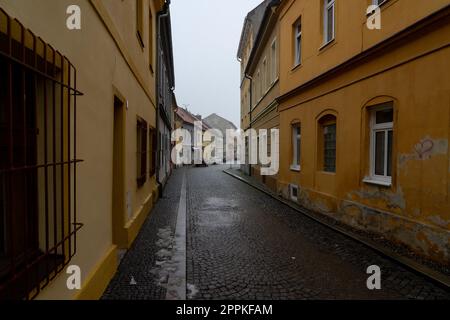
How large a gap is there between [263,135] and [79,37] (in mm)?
14115

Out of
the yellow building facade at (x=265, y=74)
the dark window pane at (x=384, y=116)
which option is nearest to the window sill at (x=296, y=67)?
the yellow building facade at (x=265, y=74)

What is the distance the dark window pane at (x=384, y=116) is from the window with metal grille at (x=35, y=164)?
5.66 meters

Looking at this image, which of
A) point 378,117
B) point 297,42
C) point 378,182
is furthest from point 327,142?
point 297,42

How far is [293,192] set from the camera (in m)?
10.8

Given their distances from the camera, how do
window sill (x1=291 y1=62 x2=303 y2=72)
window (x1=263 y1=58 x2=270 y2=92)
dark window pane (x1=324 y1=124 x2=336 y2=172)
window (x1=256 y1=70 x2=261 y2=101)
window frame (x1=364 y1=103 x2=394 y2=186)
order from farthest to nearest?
window (x1=256 y1=70 x2=261 y2=101) → window (x1=263 y1=58 x2=270 y2=92) → window sill (x1=291 y1=62 x2=303 y2=72) → dark window pane (x1=324 y1=124 x2=336 y2=172) → window frame (x1=364 y1=103 x2=394 y2=186)

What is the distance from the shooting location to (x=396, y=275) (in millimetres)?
4406

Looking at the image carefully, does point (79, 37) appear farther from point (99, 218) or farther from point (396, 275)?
point (396, 275)

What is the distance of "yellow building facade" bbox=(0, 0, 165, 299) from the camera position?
7.36 ft

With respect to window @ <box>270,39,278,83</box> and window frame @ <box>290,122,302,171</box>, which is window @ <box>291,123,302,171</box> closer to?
window frame @ <box>290,122,302,171</box>

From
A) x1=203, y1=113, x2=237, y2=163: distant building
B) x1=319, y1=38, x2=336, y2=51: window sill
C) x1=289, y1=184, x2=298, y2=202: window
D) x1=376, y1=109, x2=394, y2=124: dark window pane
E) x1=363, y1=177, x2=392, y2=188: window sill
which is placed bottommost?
x1=289, y1=184, x2=298, y2=202: window

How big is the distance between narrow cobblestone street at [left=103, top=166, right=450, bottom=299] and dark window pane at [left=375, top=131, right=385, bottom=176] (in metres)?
1.56

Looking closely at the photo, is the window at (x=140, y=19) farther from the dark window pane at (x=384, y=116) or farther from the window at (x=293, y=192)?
the window at (x=293, y=192)

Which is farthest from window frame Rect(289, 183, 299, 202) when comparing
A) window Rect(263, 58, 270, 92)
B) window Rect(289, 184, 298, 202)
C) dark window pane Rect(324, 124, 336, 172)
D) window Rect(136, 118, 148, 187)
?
window Rect(263, 58, 270, 92)

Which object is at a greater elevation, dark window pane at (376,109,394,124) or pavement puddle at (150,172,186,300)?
dark window pane at (376,109,394,124)
